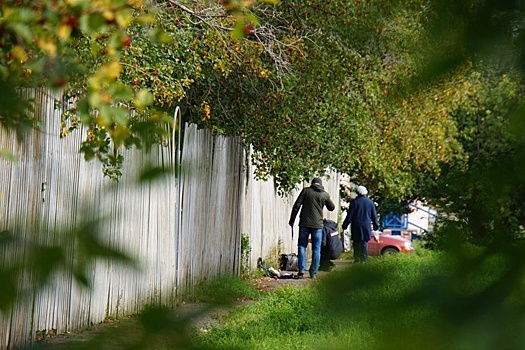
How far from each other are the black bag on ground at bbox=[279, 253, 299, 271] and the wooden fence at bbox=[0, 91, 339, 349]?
0.25m

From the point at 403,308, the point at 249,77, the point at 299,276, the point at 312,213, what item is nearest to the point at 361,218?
the point at 312,213

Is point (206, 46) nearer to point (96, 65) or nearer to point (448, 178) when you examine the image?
point (96, 65)

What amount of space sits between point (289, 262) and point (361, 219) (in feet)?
4.50

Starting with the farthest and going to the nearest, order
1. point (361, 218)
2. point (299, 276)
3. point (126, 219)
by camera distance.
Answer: point (361, 218)
point (299, 276)
point (126, 219)

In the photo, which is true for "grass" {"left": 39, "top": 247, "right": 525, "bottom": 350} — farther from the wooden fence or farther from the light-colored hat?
the light-colored hat

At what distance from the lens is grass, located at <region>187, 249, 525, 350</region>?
3.23ft

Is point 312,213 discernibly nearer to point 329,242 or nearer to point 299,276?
point 299,276

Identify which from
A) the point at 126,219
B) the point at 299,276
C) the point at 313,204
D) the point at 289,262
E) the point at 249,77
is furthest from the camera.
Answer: the point at 289,262

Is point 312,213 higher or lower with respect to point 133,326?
higher

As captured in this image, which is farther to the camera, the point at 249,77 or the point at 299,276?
the point at 299,276

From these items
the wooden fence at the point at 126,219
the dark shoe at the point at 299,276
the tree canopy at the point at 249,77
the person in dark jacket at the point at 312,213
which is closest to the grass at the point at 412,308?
the wooden fence at the point at 126,219

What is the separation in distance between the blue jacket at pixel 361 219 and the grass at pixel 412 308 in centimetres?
1464

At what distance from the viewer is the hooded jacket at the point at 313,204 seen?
593 inches

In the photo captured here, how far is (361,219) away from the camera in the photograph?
16078 millimetres
